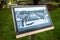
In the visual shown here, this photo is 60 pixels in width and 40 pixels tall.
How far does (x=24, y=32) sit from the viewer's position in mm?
3797

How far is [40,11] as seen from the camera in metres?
4.35

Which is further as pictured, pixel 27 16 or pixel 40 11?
pixel 40 11

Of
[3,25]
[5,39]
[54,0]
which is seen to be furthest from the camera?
[54,0]

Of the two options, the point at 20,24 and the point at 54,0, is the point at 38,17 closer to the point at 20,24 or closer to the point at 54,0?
the point at 20,24

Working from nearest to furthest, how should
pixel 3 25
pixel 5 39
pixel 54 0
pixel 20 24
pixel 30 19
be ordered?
→ pixel 20 24 → pixel 30 19 → pixel 5 39 → pixel 3 25 → pixel 54 0

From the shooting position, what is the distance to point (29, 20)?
4.02 m

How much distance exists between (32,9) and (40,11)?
268 mm

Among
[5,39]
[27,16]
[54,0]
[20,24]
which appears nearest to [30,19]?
[27,16]

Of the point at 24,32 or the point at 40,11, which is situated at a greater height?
the point at 40,11

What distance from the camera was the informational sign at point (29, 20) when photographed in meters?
3.74

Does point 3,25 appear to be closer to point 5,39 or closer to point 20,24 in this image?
point 5,39

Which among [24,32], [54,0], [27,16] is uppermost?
[27,16]

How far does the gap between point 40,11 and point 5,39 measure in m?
2.49

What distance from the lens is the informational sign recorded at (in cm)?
374
